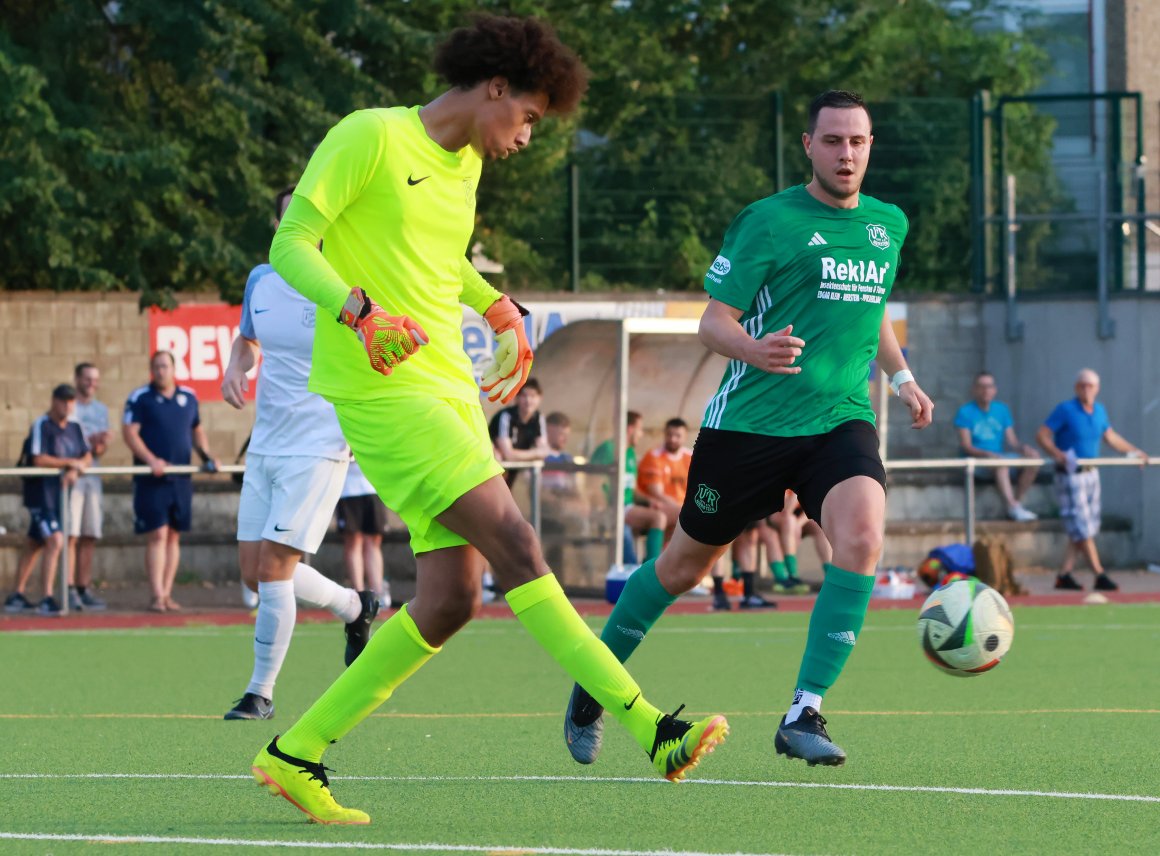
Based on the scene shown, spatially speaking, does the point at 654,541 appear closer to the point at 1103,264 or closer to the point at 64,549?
the point at 64,549

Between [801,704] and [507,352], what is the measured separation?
4.73 feet

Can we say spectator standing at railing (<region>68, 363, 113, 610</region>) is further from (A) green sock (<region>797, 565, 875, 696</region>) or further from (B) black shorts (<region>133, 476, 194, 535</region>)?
(A) green sock (<region>797, 565, 875, 696</region>)

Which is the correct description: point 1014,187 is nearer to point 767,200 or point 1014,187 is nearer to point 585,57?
point 585,57

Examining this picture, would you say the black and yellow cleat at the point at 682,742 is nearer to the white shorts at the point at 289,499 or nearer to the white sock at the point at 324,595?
the white shorts at the point at 289,499

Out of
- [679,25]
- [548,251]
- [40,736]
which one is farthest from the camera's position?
[679,25]

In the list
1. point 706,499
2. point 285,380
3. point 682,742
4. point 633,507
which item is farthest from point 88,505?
point 682,742

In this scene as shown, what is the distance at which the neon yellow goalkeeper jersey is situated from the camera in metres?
5.99

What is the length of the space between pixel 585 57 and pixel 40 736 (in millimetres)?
16986

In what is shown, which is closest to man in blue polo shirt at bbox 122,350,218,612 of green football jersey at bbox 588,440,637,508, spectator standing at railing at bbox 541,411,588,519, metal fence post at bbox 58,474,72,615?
metal fence post at bbox 58,474,72,615

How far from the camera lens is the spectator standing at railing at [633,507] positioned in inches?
691

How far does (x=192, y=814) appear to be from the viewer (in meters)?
6.22

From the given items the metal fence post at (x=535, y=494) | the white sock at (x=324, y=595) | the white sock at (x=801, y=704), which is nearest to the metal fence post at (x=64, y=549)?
the metal fence post at (x=535, y=494)

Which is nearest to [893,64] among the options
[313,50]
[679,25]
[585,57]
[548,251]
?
[679,25]

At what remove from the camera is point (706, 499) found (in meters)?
7.24
